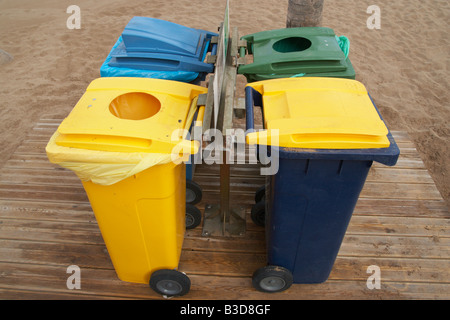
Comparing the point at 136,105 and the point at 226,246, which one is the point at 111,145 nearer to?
the point at 136,105

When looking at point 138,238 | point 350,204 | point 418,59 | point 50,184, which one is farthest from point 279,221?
point 418,59

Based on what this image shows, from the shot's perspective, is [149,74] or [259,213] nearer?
[149,74]

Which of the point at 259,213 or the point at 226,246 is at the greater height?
the point at 259,213

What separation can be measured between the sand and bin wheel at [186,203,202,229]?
271cm

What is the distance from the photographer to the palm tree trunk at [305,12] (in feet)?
10.1

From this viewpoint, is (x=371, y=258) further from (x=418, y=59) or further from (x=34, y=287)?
(x=418, y=59)

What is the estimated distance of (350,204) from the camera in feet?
6.42

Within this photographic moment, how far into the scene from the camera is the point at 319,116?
5.95 feet

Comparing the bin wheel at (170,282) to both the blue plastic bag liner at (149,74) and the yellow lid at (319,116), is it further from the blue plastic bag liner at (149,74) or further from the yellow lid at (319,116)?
the blue plastic bag liner at (149,74)

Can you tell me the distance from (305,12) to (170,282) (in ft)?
8.58

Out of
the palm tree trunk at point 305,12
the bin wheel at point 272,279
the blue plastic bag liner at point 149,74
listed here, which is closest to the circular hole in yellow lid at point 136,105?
the blue plastic bag liner at point 149,74

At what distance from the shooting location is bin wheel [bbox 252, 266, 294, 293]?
223 centimetres

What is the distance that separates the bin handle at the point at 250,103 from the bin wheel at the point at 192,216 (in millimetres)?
979

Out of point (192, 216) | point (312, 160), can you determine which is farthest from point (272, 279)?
point (312, 160)
